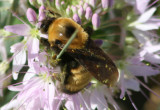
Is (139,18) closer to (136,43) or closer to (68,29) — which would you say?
(136,43)

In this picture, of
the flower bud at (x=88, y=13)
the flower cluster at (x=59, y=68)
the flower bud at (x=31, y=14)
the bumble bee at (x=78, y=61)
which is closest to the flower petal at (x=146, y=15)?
the flower cluster at (x=59, y=68)

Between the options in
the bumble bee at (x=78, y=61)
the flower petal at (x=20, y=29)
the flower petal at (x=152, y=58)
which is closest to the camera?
the bumble bee at (x=78, y=61)

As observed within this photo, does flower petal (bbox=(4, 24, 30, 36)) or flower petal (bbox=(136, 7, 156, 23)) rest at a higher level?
flower petal (bbox=(136, 7, 156, 23))

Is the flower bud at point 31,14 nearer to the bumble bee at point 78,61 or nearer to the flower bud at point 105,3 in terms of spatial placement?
the bumble bee at point 78,61


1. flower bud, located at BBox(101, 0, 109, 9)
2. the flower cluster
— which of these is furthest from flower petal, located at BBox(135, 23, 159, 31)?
flower bud, located at BBox(101, 0, 109, 9)

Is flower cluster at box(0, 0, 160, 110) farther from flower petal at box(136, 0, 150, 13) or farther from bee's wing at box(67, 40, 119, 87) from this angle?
bee's wing at box(67, 40, 119, 87)

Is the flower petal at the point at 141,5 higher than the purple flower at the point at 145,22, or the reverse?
the flower petal at the point at 141,5

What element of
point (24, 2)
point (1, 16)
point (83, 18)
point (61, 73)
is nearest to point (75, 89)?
point (61, 73)

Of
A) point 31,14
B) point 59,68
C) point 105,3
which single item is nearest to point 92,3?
point 105,3

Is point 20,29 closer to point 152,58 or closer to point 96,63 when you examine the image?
point 96,63
